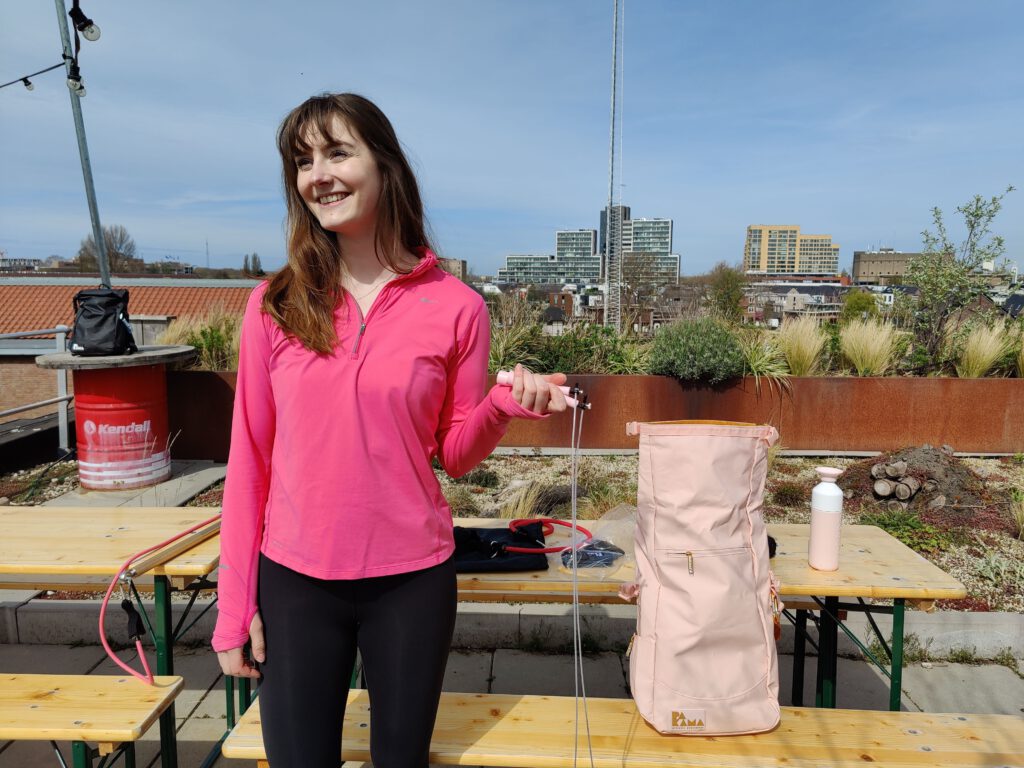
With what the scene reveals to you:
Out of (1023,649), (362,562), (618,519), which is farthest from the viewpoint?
(1023,649)

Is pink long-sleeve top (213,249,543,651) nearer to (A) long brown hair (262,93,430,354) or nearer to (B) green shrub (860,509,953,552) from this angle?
(A) long brown hair (262,93,430,354)

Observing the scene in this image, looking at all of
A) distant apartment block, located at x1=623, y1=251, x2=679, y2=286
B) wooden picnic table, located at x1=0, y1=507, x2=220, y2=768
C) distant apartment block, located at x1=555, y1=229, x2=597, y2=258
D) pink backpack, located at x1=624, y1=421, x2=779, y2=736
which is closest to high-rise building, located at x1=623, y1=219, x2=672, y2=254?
distant apartment block, located at x1=555, y1=229, x2=597, y2=258

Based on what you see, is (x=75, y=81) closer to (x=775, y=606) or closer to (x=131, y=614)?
(x=131, y=614)

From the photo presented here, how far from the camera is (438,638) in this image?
1.61 metres

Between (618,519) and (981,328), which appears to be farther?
(981,328)

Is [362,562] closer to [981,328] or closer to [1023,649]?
[1023,649]

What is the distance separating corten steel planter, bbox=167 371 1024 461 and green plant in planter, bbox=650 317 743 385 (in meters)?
0.12

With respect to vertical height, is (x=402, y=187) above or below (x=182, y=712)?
above

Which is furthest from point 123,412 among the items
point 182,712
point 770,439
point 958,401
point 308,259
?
point 958,401

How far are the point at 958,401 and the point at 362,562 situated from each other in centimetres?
726

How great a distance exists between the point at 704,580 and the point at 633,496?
3611 mm

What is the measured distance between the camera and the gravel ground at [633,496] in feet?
14.1

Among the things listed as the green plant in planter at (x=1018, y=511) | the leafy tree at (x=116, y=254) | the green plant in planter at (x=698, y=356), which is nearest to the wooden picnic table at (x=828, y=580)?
the green plant in planter at (x=1018, y=511)

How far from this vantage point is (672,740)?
196 centimetres
